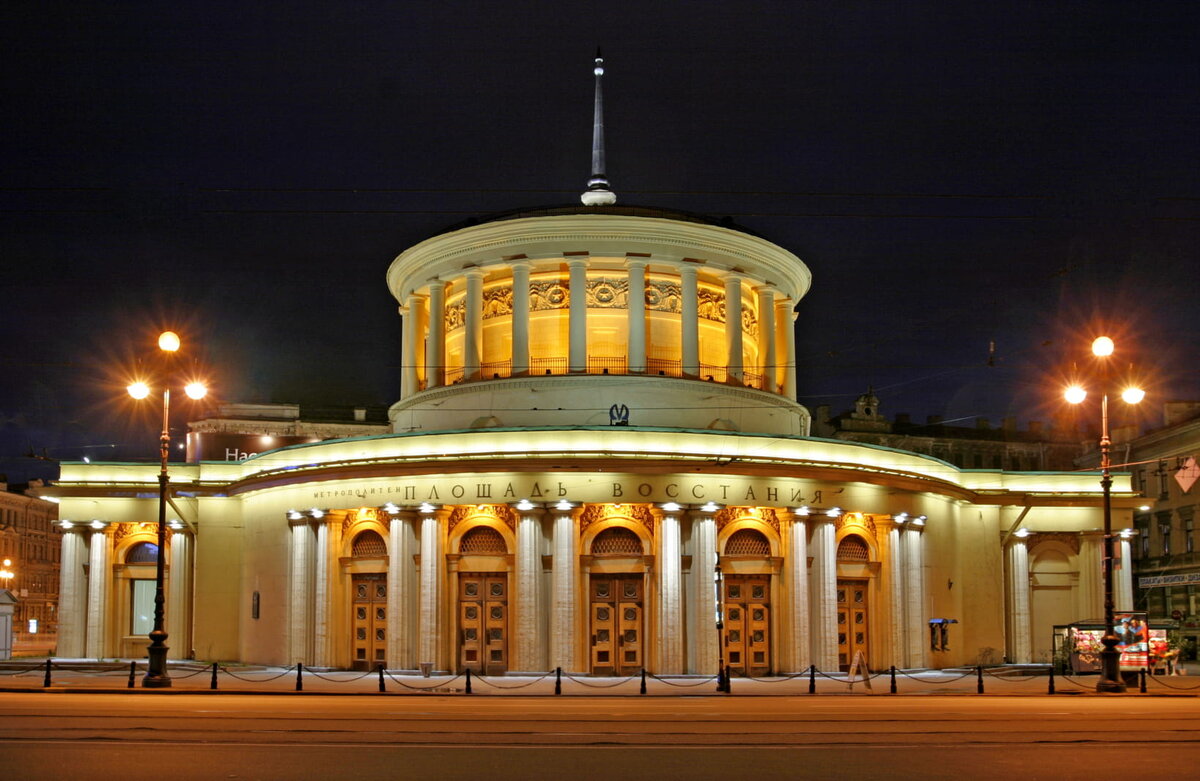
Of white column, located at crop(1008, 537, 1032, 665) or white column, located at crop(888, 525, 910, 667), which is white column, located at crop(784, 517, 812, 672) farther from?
white column, located at crop(1008, 537, 1032, 665)

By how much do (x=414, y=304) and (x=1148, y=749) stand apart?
37.7 metres

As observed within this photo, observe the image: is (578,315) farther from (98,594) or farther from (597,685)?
(98,594)

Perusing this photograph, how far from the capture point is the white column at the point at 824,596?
1688 inches

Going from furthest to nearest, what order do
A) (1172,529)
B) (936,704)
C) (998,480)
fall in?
(1172,529)
(998,480)
(936,704)

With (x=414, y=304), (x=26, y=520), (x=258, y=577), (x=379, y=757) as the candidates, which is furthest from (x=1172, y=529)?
(x=26, y=520)

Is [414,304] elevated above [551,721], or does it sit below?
above

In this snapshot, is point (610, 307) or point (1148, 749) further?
point (610, 307)

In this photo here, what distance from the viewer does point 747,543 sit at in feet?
142

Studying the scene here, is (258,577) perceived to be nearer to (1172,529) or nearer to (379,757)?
(379,757)

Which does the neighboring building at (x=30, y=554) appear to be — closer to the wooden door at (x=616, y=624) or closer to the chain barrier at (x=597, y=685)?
the wooden door at (x=616, y=624)

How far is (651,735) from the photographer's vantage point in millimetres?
21922

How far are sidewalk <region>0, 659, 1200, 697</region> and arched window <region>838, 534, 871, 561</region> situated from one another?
395cm

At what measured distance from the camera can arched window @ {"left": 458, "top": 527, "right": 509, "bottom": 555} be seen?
42.2m

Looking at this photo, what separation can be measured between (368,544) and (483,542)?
4.30m
